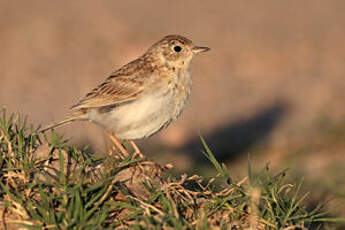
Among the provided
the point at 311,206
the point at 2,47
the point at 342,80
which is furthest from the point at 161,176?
the point at 2,47

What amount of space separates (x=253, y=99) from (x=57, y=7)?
5.55m

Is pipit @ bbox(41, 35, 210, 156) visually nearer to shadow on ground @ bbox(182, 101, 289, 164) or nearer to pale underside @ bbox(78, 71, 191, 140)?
pale underside @ bbox(78, 71, 191, 140)

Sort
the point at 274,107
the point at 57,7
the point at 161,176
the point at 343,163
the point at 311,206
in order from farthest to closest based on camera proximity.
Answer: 1. the point at 57,7
2. the point at 274,107
3. the point at 343,163
4. the point at 311,206
5. the point at 161,176

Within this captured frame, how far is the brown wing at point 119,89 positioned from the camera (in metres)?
6.16

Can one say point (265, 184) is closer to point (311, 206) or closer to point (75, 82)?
point (311, 206)

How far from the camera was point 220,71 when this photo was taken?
1203cm

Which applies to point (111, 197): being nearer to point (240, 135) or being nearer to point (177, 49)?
point (177, 49)

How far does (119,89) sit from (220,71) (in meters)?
5.91

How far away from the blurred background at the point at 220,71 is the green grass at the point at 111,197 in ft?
8.94

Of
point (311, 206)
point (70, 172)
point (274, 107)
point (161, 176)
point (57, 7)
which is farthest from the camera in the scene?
point (57, 7)

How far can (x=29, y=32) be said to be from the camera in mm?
13039

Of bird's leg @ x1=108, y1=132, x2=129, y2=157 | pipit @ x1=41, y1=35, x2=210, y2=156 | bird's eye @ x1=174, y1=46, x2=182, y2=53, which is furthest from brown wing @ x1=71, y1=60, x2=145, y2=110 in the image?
bird's eye @ x1=174, y1=46, x2=182, y2=53

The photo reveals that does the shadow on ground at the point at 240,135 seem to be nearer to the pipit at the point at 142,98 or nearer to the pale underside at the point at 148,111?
the pipit at the point at 142,98

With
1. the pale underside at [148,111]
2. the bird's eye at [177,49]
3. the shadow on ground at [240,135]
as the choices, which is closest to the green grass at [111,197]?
the pale underside at [148,111]
